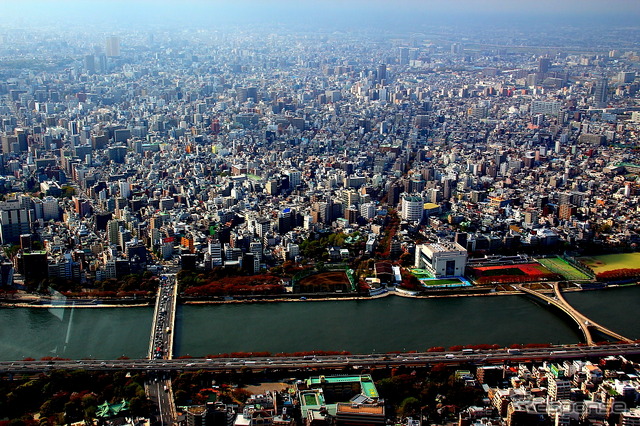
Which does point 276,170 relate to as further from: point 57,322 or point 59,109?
point 59,109

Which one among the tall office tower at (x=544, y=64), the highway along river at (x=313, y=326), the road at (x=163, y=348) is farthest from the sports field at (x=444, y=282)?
the tall office tower at (x=544, y=64)

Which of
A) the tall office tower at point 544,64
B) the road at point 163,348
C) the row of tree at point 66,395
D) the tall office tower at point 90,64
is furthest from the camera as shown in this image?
the tall office tower at point 544,64

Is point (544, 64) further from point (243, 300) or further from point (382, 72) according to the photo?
point (243, 300)

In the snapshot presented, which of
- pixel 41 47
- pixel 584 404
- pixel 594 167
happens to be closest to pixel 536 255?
pixel 584 404

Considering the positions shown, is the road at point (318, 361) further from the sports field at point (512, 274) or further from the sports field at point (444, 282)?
the sports field at point (512, 274)

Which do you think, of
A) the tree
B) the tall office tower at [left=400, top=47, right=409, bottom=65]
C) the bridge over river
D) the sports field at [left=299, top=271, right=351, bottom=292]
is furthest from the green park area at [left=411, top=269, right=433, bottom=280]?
the tall office tower at [left=400, top=47, right=409, bottom=65]

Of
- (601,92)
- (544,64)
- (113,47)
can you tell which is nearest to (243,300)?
(601,92)
